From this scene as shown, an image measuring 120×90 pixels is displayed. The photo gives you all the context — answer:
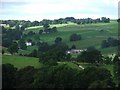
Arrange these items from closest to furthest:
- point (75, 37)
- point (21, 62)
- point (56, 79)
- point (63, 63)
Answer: point (56, 79) → point (21, 62) → point (63, 63) → point (75, 37)

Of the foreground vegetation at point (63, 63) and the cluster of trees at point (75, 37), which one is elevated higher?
the cluster of trees at point (75, 37)

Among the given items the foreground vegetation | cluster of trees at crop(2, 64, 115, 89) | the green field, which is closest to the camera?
cluster of trees at crop(2, 64, 115, 89)

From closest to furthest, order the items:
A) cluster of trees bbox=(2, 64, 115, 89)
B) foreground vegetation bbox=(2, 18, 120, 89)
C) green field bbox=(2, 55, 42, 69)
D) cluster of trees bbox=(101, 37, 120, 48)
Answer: cluster of trees bbox=(2, 64, 115, 89), foreground vegetation bbox=(2, 18, 120, 89), green field bbox=(2, 55, 42, 69), cluster of trees bbox=(101, 37, 120, 48)

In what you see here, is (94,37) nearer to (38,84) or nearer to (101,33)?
(101,33)

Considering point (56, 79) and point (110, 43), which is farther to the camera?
point (110, 43)

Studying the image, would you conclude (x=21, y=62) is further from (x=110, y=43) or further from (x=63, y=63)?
(x=110, y=43)

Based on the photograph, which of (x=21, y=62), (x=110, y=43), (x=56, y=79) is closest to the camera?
(x=56, y=79)

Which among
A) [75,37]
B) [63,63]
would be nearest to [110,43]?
[75,37]

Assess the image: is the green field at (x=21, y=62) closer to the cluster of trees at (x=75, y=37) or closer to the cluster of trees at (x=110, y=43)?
the cluster of trees at (x=110, y=43)

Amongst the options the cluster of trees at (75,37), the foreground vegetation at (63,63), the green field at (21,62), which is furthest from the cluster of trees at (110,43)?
the green field at (21,62)


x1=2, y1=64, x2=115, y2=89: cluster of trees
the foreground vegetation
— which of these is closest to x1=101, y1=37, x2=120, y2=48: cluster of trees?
the foreground vegetation

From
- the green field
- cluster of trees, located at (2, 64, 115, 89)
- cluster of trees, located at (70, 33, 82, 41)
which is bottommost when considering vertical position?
the green field

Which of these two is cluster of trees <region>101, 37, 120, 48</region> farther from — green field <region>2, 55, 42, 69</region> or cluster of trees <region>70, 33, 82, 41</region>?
green field <region>2, 55, 42, 69</region>

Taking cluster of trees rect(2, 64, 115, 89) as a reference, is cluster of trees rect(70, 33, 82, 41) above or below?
above
